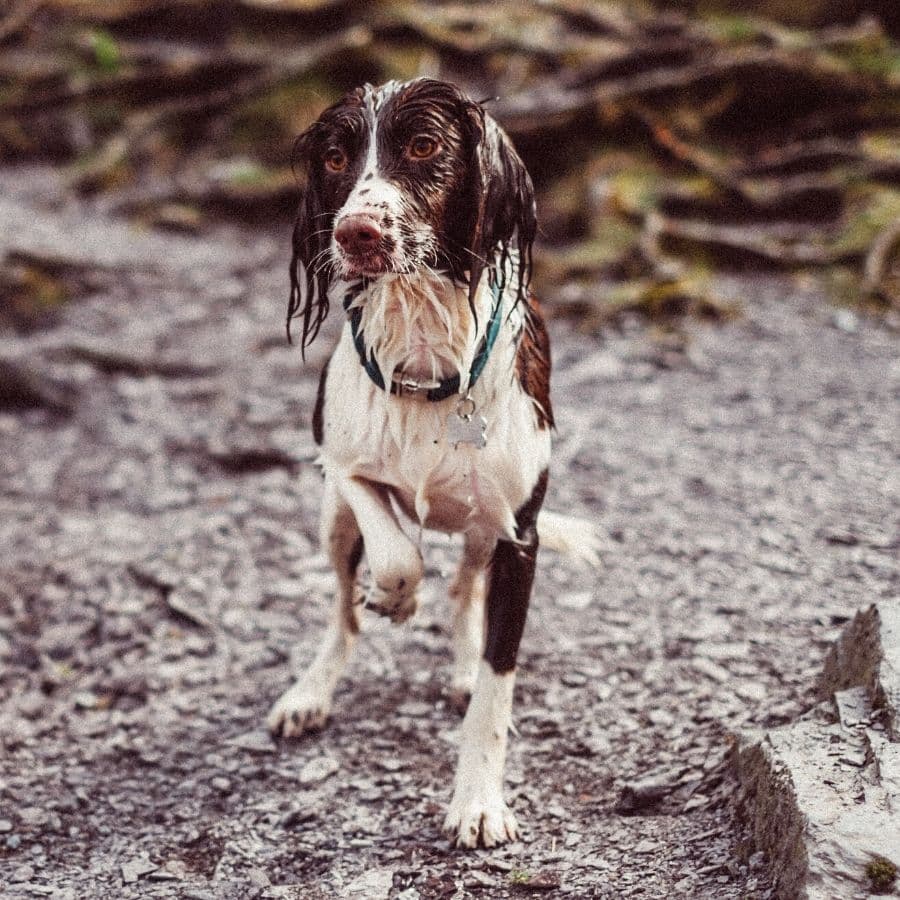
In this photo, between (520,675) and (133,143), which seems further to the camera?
(133,143)

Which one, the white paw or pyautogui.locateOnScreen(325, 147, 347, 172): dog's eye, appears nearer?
pyautogui.locateOnScreen(325, 147, 347, 172): dog's eye

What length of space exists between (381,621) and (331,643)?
1.80 ft

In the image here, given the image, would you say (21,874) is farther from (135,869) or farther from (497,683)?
(497,683)

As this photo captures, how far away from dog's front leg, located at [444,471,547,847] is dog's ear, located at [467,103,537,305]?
66 cm

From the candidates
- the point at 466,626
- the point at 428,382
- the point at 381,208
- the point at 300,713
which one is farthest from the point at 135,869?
the point at 381,208

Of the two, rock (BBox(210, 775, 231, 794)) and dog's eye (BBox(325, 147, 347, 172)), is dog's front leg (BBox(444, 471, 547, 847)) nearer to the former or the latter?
rock (BBox(210, 775, 231, 794))

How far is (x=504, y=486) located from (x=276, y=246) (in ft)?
20.9

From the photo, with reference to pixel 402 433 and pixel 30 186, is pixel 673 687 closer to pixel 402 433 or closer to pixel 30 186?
pixel 402 433

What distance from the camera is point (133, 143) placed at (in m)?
9.83

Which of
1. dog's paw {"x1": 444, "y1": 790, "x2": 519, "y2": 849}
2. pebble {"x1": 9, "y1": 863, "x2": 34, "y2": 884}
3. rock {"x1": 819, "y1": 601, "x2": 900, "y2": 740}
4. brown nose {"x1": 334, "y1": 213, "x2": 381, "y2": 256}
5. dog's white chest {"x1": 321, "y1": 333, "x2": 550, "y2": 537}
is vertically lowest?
pebble {"x1": 9, "y1": 863, "x2": 34, "y2": 884}

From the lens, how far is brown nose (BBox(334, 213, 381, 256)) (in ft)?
8.77

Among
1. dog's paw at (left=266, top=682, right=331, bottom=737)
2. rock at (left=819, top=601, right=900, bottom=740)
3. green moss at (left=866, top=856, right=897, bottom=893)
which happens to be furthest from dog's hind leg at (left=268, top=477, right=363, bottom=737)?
green moss at (left=866, top=856, right=897, bottom=893)

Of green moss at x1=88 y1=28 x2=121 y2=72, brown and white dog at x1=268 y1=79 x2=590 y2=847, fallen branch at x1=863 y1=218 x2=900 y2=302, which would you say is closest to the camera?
brown and white dog at x1=268 y1=79 x2=590 y2=847

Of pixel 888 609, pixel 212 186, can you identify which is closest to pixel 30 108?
pixel 212 186
